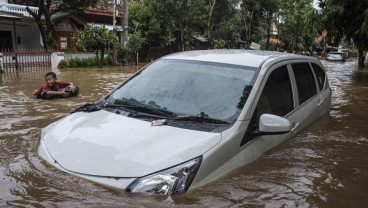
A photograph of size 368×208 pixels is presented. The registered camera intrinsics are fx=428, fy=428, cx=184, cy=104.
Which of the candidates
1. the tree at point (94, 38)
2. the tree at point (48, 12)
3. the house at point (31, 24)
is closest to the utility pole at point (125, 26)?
the tree at point (48, 12)

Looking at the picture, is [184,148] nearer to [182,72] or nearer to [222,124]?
[222,124]

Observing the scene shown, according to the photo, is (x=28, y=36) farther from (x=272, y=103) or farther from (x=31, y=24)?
(x=272, y=103)

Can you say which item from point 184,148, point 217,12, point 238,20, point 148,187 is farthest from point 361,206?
point 238,20

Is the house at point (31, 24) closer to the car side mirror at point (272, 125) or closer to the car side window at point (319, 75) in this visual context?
the car side window at point (319, 75)

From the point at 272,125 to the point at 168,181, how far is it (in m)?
1.29

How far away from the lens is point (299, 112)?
5.41 metres

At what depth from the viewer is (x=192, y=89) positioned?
446 cm

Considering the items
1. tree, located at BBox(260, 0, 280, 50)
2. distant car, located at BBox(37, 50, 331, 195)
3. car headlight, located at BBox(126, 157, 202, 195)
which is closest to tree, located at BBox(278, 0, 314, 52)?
tree, located at BBox(260, 0, 280, 50)

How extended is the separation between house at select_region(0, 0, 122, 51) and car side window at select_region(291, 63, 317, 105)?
82.0ft

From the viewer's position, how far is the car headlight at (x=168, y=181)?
126 inches

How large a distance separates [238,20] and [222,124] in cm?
4240

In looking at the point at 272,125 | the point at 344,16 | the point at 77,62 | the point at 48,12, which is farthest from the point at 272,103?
the point at 48,12

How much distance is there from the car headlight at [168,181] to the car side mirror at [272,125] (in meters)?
0.99

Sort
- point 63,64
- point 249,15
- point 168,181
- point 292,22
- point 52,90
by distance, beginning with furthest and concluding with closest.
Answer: point 292,22 < point 249,15 < point 63,64 < point 52,90 < point 168,181
